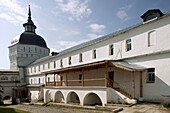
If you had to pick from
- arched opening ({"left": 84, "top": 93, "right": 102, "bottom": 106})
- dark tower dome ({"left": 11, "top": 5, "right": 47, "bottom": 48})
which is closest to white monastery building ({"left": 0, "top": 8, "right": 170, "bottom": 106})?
arched opening ({"left": 84, "top": 93, "right": 102, "bottom": 106})

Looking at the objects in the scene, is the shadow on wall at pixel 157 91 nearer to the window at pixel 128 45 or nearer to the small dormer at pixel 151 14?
the window at pixel 128 45

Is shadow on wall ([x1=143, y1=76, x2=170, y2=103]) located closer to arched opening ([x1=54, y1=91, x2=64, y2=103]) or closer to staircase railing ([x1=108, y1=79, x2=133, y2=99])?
staircase railing ([x1=108, y1=79, x2=133, y2=99])

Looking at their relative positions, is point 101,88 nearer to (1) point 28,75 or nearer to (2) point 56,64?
(2) point 56,64

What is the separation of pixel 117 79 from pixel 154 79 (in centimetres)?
390

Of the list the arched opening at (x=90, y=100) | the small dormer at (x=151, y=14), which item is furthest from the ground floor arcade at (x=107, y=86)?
the small dormer at (x=151, y=14)

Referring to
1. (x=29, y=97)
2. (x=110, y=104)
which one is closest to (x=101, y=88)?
(x=110, y=104)

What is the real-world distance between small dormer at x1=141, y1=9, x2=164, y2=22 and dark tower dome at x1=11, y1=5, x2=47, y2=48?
36.0 metres

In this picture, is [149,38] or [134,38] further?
[134,38]

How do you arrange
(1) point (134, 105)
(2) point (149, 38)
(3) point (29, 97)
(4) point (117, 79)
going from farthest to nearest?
(3) point (29, 97), (4) point (117, 79), (2) point (149, 38), (1) point (134, 105)

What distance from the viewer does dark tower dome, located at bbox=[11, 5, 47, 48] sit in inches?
1608

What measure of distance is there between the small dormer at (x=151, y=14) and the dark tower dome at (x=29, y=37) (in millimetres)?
36020

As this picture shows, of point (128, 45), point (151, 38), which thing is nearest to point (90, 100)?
point (128, 45)

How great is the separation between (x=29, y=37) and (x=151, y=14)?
37.8 meters

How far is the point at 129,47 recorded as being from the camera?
14.0 meters
